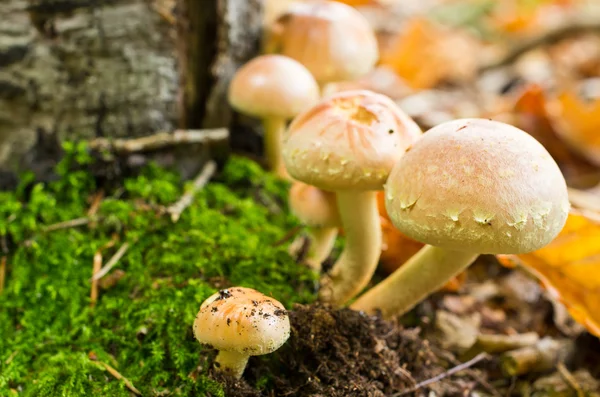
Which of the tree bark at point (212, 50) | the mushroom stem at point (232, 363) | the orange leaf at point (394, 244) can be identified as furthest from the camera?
the tree bark at point (212, 50)

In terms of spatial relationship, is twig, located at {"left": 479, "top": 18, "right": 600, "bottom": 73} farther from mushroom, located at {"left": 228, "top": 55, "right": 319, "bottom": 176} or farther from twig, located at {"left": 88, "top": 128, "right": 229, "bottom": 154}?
twig, located at {"left": 88, "top": 128, "right": 229, "bottom": 154}

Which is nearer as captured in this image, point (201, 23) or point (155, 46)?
point (155, 46)

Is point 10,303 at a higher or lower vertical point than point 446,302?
higher

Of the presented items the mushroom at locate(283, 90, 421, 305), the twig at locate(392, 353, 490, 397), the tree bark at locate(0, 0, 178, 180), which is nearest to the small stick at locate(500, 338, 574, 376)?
the twig at locate(392, 353, 490, 397)

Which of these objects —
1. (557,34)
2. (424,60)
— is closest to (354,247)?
(424,60)

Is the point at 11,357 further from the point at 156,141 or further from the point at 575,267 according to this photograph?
the point at 575,267

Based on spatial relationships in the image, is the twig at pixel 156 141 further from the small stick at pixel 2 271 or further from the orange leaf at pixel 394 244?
the orange leaf at pixel 394 244

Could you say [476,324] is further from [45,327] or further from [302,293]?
[45,327]

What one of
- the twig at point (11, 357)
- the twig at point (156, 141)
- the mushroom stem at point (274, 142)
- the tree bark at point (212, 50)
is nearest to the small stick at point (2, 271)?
the twig at point (11, 357)

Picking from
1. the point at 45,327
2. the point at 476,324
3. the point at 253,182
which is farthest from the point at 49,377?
the point at 476,324
